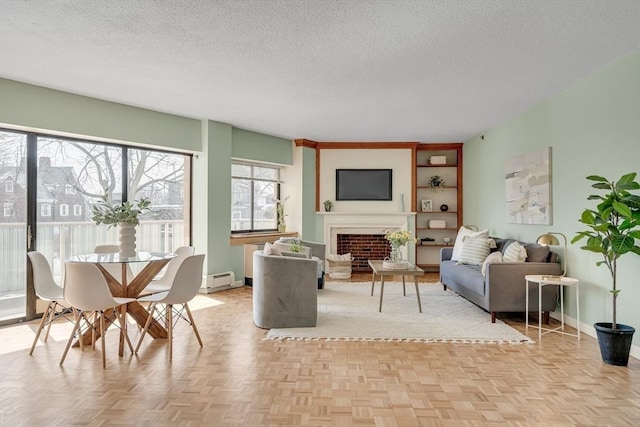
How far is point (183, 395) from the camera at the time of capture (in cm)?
278

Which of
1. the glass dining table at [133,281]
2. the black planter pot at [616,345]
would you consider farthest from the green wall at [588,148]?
the glass dining table at [133,281]

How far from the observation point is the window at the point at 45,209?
4.87m

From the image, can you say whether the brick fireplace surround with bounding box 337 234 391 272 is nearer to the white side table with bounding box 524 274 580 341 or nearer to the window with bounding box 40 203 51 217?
the white side table with bounding box 524 274 580 341

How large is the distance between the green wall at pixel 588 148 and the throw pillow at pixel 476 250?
0.45m

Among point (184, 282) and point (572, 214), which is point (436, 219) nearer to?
point (572, 214)

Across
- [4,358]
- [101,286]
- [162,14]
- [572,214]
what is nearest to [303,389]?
[101,286]

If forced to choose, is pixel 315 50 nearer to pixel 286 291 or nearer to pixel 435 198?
pixel 286 291

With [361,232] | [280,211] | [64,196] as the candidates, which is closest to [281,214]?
[280,211]

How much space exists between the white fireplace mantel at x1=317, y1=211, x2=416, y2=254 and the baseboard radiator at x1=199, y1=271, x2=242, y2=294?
219 centimetres

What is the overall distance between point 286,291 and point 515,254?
2.64m

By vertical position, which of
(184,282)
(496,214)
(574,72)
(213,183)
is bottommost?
(184,282)

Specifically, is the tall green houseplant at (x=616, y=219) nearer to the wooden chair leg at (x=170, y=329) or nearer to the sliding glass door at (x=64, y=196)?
the wooden chair leg at (x=170, y=329)

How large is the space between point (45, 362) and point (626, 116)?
521cm

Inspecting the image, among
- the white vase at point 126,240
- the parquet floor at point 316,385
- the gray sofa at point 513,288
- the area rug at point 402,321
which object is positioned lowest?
the parquet floor at point 316,385
